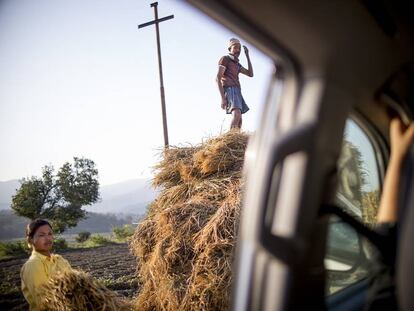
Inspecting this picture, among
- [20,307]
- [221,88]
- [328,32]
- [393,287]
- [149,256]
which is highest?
[221,88]

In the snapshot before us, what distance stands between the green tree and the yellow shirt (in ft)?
74.5

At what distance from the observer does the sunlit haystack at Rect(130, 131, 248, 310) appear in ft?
10.1

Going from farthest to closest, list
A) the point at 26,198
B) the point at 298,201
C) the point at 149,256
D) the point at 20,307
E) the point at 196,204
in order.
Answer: the point at 26,198
the point at 20,307
the point at 149,256
the point at 196,204
the point at 298,201

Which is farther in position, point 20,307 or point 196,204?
point 20,307

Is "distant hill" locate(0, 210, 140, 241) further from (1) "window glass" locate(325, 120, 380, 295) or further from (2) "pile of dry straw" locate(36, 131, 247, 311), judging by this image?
(1) "window glass" locate(325, 120, 380, 295)

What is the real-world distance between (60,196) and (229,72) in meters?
25.4

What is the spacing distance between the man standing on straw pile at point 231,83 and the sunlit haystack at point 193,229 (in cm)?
158

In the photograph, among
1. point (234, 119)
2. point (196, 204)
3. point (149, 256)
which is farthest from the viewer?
point (234, 119)

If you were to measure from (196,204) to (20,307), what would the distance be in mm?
5582

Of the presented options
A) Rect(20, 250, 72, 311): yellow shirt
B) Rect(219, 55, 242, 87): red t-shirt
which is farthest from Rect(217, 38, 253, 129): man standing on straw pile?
Rect(20, 250, 72, 311): yellow shirt

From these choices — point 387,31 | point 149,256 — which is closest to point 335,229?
point 387,31

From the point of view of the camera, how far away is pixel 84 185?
30.5 metres

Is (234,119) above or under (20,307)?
above

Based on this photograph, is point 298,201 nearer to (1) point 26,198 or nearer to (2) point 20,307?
(2) point 20,307
